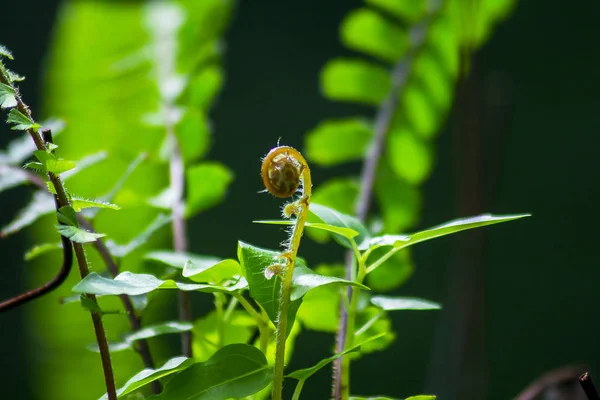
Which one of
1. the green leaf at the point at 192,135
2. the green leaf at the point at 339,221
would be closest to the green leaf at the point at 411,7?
the green leaf at the point at 192,135

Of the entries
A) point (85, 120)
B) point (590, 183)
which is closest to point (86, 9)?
point (85, 120)

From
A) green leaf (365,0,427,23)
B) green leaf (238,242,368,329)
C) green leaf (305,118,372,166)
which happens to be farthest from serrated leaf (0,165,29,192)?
green leaf (365,0,427,23)

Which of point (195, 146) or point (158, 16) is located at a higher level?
point (158, 16)

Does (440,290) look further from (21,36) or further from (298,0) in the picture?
(21,36)

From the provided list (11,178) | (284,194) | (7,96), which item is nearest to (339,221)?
(284,194)

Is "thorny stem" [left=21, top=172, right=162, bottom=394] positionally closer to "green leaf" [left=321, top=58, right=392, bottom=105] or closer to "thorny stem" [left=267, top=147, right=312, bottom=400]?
"thorny stem" [left=267, top=147, right=312, bottom=400]

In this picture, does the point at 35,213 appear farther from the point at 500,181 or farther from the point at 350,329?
the point at 500,181
